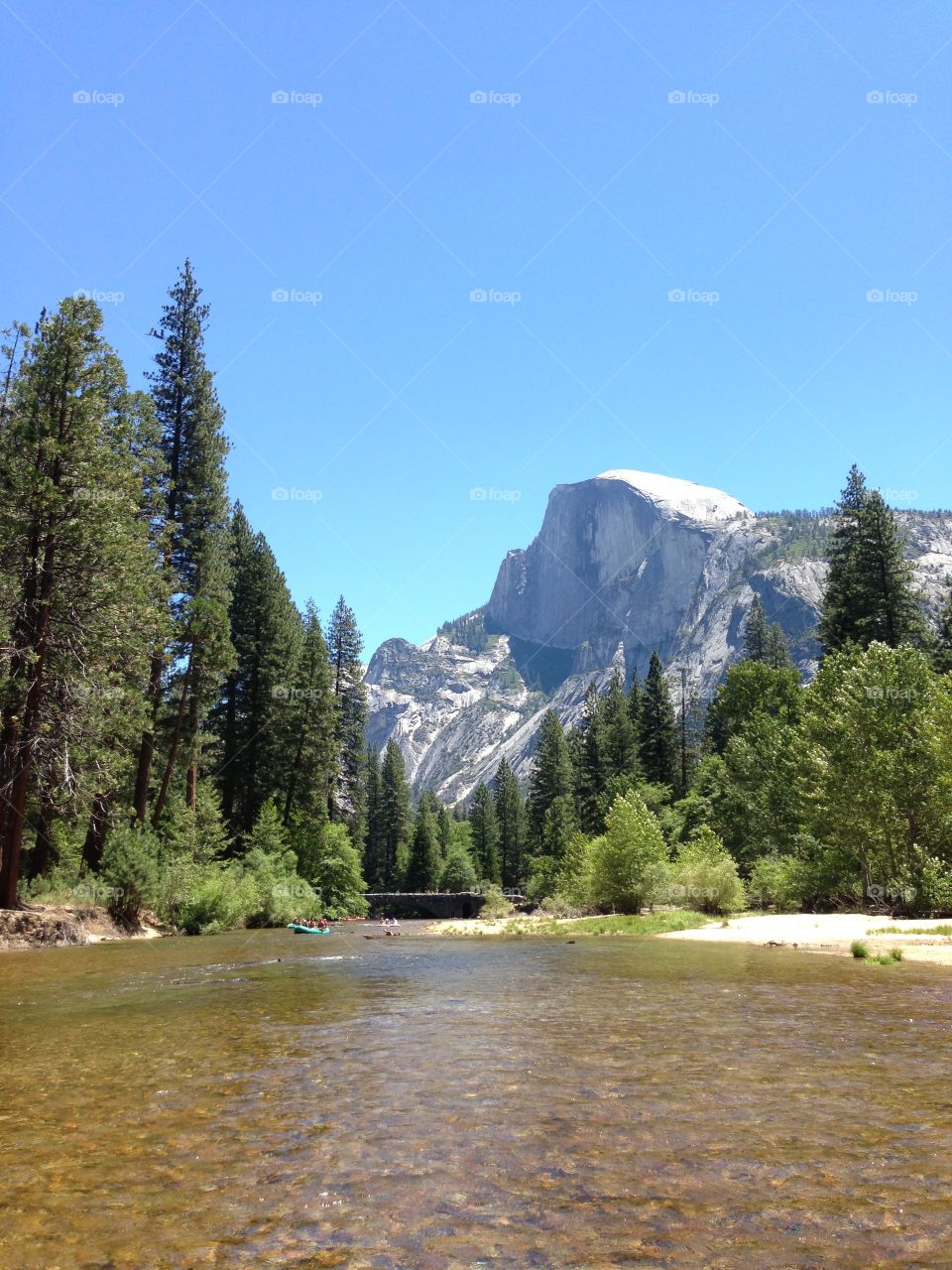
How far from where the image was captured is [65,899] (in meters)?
23.6

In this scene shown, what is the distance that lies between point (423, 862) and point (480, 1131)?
297 feet

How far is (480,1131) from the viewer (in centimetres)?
583

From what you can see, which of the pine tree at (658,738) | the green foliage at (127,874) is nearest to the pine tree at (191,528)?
the green foliage at (127,874)

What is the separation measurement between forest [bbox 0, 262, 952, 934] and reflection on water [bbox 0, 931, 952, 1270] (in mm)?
11424

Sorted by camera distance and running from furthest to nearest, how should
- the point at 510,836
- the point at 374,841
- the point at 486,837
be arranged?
the point at 486,837 < the point at 510,836 < the point at 374,841

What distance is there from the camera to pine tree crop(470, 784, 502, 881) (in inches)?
4131

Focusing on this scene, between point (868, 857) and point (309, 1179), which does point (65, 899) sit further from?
point (868, 857)

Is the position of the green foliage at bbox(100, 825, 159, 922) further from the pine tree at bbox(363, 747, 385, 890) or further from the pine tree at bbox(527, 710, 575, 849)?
the pine tree at bbox(363, 747, 385, 890)

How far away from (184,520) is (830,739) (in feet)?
89.0

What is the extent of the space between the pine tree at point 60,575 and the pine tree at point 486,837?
8454 centimetres

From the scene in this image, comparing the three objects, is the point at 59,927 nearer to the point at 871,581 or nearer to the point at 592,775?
the point at 871,581

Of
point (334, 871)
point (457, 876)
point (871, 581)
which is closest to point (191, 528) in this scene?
point (334, 871)

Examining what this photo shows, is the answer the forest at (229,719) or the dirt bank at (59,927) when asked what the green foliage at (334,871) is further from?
the dirt bank at (59,927)

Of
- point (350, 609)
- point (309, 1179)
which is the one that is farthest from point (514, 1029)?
point (350, 609)
